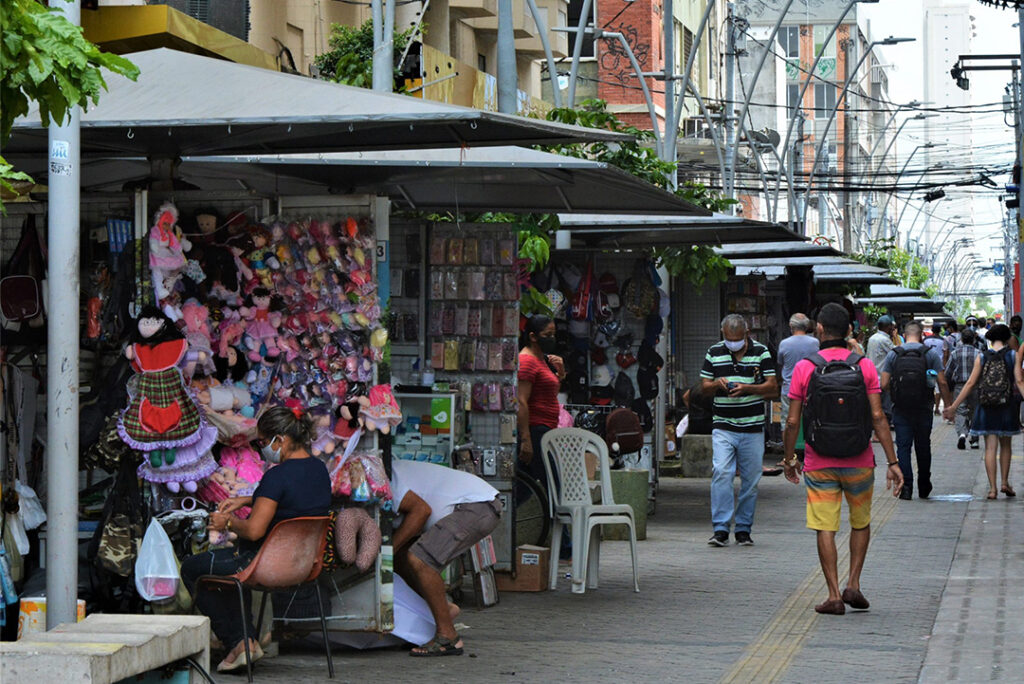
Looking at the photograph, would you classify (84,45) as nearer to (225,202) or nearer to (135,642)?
(135,642)

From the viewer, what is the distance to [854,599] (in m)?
11.3

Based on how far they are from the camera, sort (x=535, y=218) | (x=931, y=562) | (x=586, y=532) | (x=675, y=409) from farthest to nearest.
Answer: (x=675, y=409) < (x=535, y=218) < (x=931, y=562) < (x=586, y=532)

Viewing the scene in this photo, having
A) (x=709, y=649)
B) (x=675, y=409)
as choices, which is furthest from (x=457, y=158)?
(x=675, y=409)

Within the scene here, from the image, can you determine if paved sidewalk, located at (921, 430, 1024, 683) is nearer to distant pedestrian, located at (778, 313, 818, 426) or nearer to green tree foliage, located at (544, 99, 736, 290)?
distant pedestrian, located at (778, 313, 818, 426)

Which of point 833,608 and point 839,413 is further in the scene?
point 833,608

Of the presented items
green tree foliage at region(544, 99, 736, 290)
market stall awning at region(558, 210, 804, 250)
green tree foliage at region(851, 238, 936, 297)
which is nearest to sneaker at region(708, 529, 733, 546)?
market stall awning at region(558, 210, 804, 250)

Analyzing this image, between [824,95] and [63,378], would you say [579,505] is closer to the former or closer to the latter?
[63,378]

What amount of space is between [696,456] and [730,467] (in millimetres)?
7503

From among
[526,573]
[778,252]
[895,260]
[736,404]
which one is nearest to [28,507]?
[526,573]

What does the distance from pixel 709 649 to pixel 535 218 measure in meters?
5.99

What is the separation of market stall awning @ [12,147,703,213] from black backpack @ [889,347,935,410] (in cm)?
618

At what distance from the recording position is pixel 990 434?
727 inches

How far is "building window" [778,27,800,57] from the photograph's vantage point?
116125mm

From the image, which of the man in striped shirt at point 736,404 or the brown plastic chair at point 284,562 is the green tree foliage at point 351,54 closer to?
the man in striped shirt at point 736,404
